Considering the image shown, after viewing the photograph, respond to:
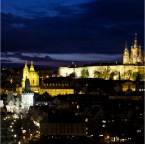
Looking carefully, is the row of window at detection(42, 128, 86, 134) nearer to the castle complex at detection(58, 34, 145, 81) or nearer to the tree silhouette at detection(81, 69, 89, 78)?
the castle complex at detection(58, 34, 145, 81)

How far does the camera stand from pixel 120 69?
273 feet

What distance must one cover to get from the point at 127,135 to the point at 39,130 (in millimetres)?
4323

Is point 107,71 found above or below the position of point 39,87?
above

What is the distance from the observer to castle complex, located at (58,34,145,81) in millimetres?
78812

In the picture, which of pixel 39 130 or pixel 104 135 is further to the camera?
pixel 39 130

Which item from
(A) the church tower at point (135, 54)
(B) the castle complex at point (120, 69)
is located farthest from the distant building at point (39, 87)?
(A) the church tower at point (135, 54)

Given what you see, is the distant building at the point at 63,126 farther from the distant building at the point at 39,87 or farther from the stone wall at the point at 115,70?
the stone wall at the point at 115,70

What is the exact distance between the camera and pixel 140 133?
88.6ft

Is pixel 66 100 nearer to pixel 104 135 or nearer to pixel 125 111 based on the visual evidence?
pixel 125 111

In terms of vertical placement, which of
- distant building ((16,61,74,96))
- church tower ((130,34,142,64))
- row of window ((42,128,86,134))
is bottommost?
row of window ((42,128,86,134))

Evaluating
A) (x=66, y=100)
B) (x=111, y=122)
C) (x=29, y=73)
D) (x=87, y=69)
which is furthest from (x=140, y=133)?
(x=87, y=69)

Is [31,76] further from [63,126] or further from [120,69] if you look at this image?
[63,126]

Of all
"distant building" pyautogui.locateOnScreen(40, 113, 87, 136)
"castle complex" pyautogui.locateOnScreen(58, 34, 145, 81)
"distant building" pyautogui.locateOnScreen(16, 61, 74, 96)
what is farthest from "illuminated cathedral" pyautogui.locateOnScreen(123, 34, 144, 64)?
"distant building" pyautogui.locateOnScreen(40, 113, 87, 136)

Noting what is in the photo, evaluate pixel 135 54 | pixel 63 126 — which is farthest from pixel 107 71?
pixel 63 126
